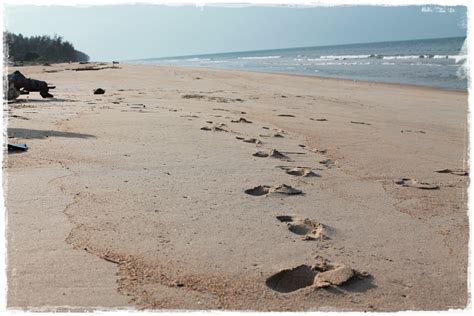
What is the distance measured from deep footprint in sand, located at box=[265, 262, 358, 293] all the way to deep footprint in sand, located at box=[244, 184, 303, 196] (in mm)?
942

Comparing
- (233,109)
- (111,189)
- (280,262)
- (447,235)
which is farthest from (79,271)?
(233,109)

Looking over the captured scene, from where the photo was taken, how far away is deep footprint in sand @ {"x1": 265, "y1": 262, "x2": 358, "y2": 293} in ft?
5.82

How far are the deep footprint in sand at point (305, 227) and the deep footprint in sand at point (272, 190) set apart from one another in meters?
0.40

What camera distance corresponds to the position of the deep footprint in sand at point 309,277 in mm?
1774

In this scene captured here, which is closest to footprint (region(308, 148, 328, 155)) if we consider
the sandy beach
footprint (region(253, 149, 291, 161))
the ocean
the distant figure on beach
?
the sandy beach

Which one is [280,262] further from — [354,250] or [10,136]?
[10,136]

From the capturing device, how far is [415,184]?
3303 mm

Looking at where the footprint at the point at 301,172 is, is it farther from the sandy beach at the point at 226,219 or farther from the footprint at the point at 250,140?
the footprint at the point at 250,140

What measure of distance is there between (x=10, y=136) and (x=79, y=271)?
2300 mm

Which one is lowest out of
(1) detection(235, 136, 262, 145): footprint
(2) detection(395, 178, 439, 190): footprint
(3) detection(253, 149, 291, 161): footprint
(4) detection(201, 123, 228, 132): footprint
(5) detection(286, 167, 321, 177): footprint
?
(2) detection(395, 178, 439, 190): footprint

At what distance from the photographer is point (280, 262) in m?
1.94

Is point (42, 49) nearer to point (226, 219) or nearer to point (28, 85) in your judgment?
point (28, 85)

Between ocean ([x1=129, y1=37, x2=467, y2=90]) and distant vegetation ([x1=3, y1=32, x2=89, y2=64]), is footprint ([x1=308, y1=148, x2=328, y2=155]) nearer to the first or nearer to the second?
ocean ([x1=129, y1=37, x2=467, y2=90])

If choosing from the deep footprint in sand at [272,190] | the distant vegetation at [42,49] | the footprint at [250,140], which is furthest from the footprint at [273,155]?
the distant vegetation at [42,49]
